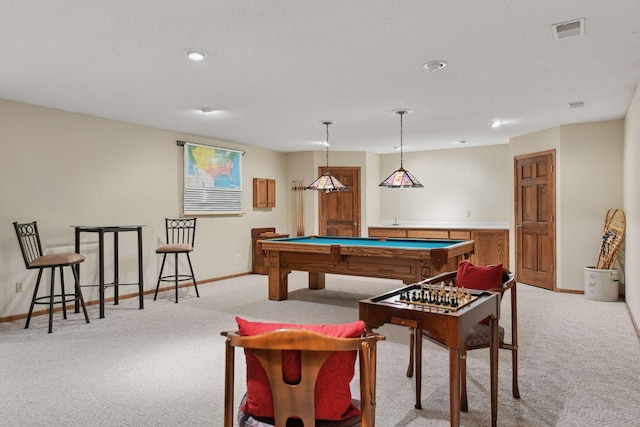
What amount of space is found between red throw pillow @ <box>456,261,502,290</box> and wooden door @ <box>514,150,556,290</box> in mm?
4224

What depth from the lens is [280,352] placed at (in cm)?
141

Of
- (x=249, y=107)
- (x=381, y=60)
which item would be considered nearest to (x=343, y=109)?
(x=249, y=107)

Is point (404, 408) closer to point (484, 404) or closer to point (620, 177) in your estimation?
point (484, 404)

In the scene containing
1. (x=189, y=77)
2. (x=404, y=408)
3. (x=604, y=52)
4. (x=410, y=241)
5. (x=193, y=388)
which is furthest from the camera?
(x=410, y=241)

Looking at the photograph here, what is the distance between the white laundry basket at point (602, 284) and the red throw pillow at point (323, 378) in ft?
17.2

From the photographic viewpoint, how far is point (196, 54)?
3.30m

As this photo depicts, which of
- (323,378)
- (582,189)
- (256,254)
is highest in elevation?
(582,189)

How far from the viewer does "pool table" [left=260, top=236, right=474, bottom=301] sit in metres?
4.47

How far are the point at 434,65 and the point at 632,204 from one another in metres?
3.04

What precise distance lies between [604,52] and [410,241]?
10.0 ft

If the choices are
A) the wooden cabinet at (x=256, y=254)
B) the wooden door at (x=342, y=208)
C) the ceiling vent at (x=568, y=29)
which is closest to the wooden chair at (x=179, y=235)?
the wooden cabinet at (x=256, y=254)

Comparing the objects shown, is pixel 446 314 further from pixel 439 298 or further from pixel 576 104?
pixel 576 104

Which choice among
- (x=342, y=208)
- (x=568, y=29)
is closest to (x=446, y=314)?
(x=568, y=29)

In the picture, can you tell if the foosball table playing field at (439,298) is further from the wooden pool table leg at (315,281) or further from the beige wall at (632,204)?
the wooden pool table leg at (315,281)
